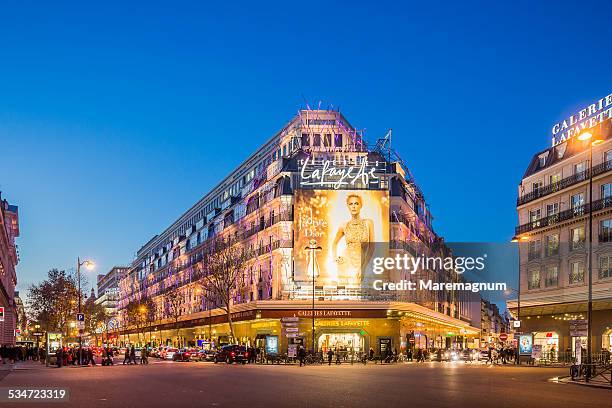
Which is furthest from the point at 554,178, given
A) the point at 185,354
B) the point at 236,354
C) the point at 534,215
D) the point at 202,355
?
the point at 185,354

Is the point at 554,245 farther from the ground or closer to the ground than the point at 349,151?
closer to the ground

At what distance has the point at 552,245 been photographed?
7006 centimetres

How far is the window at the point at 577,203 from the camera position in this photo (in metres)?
64.9

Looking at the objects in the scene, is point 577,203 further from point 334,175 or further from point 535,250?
point 334,175

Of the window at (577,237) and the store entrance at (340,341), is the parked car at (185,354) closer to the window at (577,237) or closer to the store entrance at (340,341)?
the store entrance at (340,341)

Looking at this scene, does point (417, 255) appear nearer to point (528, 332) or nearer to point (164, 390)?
point (528, 332)

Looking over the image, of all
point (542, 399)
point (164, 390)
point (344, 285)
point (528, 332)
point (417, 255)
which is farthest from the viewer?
point (417, 255)

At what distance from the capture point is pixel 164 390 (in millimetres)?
25391

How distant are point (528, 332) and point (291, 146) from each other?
3517 cm

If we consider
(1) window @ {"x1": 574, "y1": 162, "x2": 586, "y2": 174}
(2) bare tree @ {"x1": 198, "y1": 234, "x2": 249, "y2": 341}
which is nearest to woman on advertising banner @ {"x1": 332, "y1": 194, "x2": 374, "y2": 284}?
(2) bare tree @ {"x1": 198, "y1": 234, "x2": 249, "y2": 341}

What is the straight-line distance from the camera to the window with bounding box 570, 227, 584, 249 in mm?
64875

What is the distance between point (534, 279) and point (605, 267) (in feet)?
41.7

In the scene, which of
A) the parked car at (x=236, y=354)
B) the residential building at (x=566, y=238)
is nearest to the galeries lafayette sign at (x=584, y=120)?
the residential building at (x=566, y=238)

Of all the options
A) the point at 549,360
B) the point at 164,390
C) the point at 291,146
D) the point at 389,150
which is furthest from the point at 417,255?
the point at 164,390
